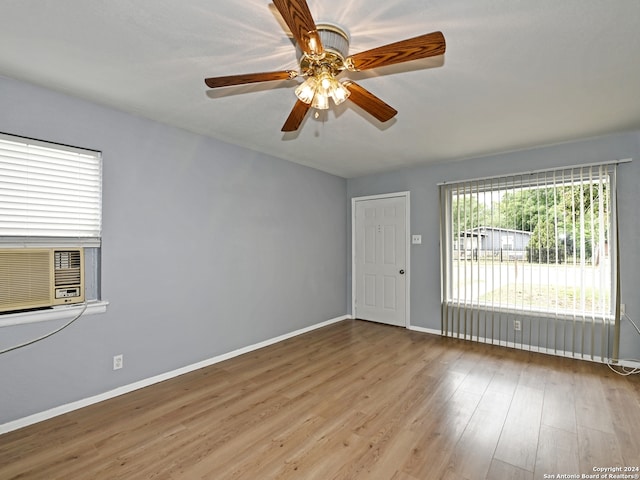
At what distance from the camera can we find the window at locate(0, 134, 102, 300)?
2.26m

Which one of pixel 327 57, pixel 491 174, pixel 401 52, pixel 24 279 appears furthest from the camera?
pixel 491 174

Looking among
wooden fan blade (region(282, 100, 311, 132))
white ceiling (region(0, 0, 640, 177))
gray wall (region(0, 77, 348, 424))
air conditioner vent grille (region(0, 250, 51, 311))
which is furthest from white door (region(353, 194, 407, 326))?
air conditioner vent grille (region(0, 250, 51, 311))

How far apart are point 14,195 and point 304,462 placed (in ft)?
8.99

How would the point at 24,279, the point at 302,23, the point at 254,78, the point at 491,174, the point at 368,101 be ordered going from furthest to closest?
the point at 491,174
the point at 24,279
the point at 368,101
the point at 254,78
the point at 302,23

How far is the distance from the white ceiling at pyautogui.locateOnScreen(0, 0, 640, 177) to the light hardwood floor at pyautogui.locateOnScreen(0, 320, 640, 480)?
8.18 ft

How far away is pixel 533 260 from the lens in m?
3.76

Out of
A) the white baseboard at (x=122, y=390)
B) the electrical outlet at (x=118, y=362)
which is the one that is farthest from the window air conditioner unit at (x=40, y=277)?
the white baseboard at (x=122, y=390)

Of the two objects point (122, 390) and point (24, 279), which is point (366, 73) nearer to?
point (24, 279)

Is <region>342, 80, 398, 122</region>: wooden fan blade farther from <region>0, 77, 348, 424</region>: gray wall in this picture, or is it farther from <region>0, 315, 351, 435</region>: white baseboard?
<region>0, 315, 351, 435</region>: white baseboard

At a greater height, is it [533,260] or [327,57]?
[327,57]

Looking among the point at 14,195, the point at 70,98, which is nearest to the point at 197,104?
the point at 70,98

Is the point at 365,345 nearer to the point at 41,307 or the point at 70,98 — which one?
the point at 41,307

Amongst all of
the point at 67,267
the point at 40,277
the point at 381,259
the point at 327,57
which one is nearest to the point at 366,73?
the point at 327,57

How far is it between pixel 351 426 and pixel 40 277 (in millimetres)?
2576
